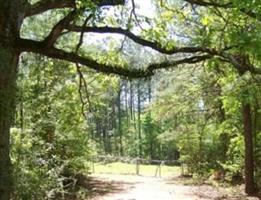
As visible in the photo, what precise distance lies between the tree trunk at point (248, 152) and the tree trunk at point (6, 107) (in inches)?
456

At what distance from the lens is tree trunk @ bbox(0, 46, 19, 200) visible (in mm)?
6625

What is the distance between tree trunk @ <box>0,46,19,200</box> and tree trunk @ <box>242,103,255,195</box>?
456 inches

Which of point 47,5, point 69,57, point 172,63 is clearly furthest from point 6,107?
point 172,63

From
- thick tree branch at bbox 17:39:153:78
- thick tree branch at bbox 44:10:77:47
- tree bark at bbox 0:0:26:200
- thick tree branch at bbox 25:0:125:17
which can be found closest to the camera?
tree bark at bbox 0:0:26:200

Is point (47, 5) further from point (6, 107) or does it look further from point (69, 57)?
point (6, 107)

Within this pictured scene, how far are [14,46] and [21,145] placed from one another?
3834mm

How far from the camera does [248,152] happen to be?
1762 cm

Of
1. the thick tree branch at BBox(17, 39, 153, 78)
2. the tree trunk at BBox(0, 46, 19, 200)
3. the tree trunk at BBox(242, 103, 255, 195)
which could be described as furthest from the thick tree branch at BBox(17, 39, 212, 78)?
the tree trunk at BBox(242, 103, 255, 195)

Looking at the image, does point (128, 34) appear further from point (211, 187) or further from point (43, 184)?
point (211, 187)

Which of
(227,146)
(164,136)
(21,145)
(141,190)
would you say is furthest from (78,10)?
(164,136)

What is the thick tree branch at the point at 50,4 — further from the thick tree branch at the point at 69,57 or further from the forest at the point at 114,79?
the thick tree branch at the point at 69,57

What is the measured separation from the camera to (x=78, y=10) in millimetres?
8164

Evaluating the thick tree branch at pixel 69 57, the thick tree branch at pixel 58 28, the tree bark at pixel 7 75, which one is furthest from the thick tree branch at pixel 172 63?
the tree bark at pixel 7 75

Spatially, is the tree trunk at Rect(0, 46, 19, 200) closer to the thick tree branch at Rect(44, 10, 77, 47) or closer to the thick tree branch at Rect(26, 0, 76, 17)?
the thick tree branch at Rect(44, 10, 77, 47)
